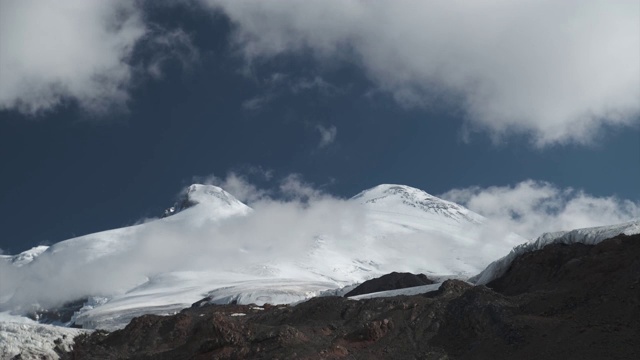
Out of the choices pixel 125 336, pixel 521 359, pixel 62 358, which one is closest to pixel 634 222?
pixel 521 359

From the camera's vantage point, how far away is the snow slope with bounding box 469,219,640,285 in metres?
44.7

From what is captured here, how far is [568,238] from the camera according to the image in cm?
4819

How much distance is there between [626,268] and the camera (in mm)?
34875

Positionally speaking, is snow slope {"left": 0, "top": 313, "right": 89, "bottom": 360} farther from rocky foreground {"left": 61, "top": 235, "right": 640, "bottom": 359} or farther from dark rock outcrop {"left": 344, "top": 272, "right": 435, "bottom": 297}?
dark rock outcrop {"left": 344, "top": 272, "right": 435, "bottom": 297}

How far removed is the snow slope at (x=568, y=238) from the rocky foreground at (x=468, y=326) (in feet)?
6.55

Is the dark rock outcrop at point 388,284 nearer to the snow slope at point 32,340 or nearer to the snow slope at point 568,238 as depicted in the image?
the snow slope at point 568,238

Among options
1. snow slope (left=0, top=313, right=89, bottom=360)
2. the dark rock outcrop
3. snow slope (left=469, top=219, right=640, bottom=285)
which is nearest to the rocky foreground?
snow slope (left=469, top=219, right=640, bottom=285)

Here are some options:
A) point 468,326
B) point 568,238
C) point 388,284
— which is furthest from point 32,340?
point 388,284

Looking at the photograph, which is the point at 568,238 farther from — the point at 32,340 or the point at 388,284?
the point at 32,340

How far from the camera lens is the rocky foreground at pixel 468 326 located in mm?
31562

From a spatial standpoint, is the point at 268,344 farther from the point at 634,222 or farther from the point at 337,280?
the point at 337,280

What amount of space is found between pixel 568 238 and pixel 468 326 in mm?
15704

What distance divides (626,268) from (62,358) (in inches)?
1248

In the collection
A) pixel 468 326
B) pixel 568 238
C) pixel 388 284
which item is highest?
pixel 388 284
